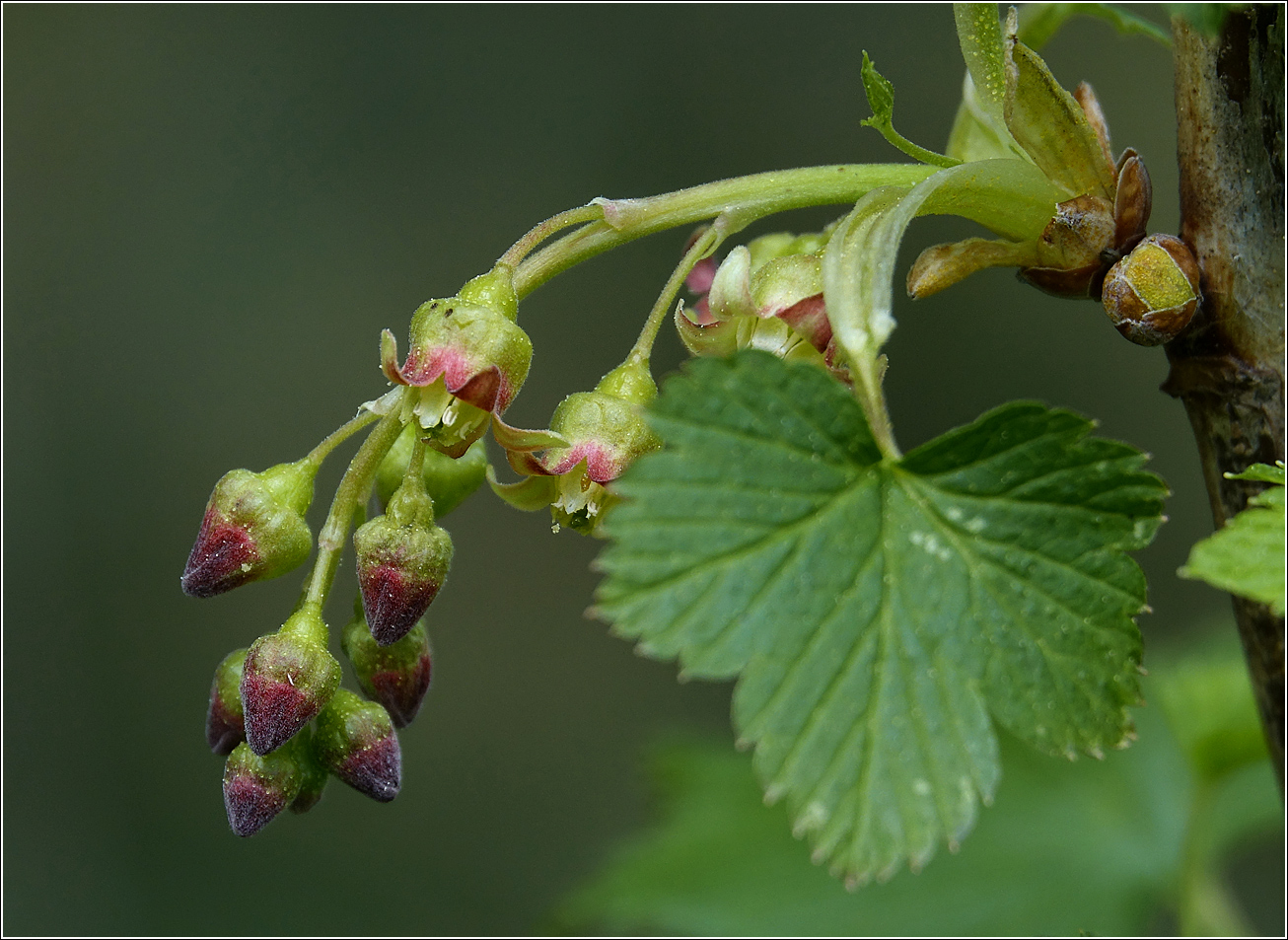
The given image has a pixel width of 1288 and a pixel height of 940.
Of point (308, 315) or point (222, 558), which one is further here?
point (308, 315)

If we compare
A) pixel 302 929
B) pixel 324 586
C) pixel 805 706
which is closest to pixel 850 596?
pixel 805 706

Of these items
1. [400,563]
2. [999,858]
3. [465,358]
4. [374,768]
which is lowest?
[999,858]

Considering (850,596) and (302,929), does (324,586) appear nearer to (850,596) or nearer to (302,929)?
(850,596)

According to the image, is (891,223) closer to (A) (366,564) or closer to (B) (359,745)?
(A) (366,564)

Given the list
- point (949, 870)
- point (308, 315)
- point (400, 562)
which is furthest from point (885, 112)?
point (308, 315)

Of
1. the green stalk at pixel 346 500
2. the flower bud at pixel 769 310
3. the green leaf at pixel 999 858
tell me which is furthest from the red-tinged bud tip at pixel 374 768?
the green leaf at pixel 999 858

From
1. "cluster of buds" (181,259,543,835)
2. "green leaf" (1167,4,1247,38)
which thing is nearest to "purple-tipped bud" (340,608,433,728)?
"cluster of buds" (181,259,543,835)

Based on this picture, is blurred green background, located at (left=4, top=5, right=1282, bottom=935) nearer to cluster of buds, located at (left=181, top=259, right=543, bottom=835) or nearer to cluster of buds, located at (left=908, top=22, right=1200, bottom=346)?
cluster of buds, located at (left=908, top=22, right=1200, bottom=346)

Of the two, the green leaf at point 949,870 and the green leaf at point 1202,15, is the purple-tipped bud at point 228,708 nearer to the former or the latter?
the green leaf at point 1202,15
